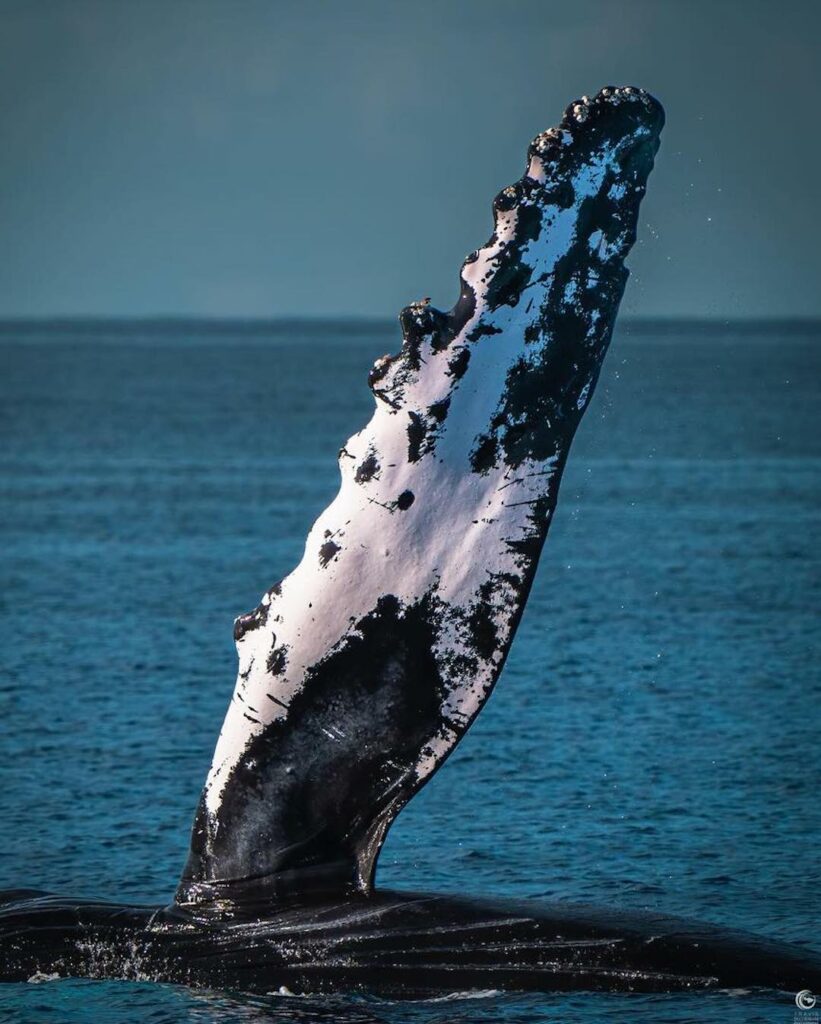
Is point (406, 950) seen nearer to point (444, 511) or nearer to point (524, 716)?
point (444, 511)

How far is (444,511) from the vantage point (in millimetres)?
7012

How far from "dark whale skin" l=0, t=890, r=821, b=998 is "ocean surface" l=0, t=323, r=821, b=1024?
7cm

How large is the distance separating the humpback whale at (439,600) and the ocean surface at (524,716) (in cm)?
19

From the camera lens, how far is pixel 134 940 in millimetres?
7207

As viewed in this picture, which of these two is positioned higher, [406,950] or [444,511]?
[444,511]

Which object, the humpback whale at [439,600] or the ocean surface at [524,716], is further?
the ocean surface at [524,716]

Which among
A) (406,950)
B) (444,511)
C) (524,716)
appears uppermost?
(444,511)

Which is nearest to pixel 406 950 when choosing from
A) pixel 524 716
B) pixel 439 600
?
pixel 439 600

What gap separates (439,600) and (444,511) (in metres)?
0.28

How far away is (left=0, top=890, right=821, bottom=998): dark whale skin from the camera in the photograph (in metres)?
6.86

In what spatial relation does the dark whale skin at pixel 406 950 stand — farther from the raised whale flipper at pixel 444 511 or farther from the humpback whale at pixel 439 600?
the raised whale flipper at pixel 444 511

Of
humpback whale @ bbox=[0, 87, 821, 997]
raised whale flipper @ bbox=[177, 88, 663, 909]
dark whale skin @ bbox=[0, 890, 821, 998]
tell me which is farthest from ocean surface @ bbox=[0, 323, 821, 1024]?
raised whale flipper @ bbox=[177, 88, 663, 909]

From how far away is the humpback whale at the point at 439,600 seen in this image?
6.95 m

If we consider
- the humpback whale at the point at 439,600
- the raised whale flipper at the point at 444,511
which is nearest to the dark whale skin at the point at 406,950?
the humpback whale at the point at 439,600
